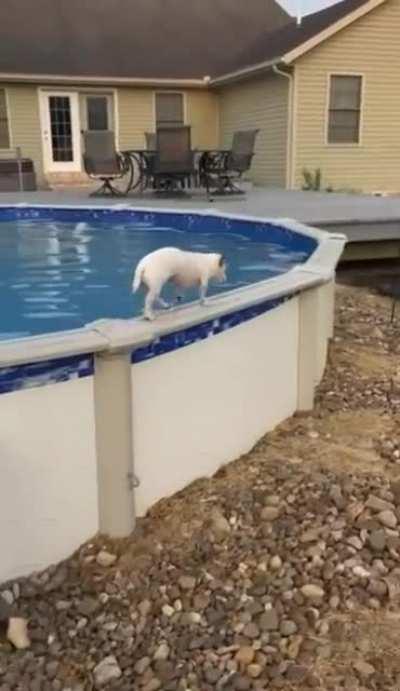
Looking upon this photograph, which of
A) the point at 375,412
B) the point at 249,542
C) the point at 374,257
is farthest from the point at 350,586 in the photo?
the point at 374,257

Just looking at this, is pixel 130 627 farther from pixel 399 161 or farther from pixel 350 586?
pixel 399 161

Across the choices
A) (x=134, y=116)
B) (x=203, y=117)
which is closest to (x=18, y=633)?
(x=134, y=116)

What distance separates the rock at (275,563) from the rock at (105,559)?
22.9 inches

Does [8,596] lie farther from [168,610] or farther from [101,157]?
[101,157]

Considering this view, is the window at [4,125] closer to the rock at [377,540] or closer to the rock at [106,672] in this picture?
the rock at [377,540]

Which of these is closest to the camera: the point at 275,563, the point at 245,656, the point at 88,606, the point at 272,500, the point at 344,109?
the point at 245,656

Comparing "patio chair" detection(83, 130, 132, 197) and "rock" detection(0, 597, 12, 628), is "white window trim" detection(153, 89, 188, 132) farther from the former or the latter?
"rock" detection(0, 597, 12, 628)

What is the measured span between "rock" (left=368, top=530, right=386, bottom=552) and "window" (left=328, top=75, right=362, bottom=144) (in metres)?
13.1

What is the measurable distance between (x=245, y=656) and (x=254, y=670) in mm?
58

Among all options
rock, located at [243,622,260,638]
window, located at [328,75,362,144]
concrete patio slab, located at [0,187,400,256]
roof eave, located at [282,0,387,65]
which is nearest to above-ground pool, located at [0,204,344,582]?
rock, located at [243,622,260,638]

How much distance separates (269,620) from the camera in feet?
7.72

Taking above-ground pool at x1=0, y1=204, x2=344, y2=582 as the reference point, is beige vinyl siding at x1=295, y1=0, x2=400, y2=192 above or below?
above

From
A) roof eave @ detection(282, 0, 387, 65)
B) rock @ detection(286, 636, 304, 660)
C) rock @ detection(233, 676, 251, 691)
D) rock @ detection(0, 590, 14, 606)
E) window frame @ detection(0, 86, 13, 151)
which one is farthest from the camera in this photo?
window frame @ detection(0, 86, 13, 151)

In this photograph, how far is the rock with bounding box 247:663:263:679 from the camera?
2135mm
